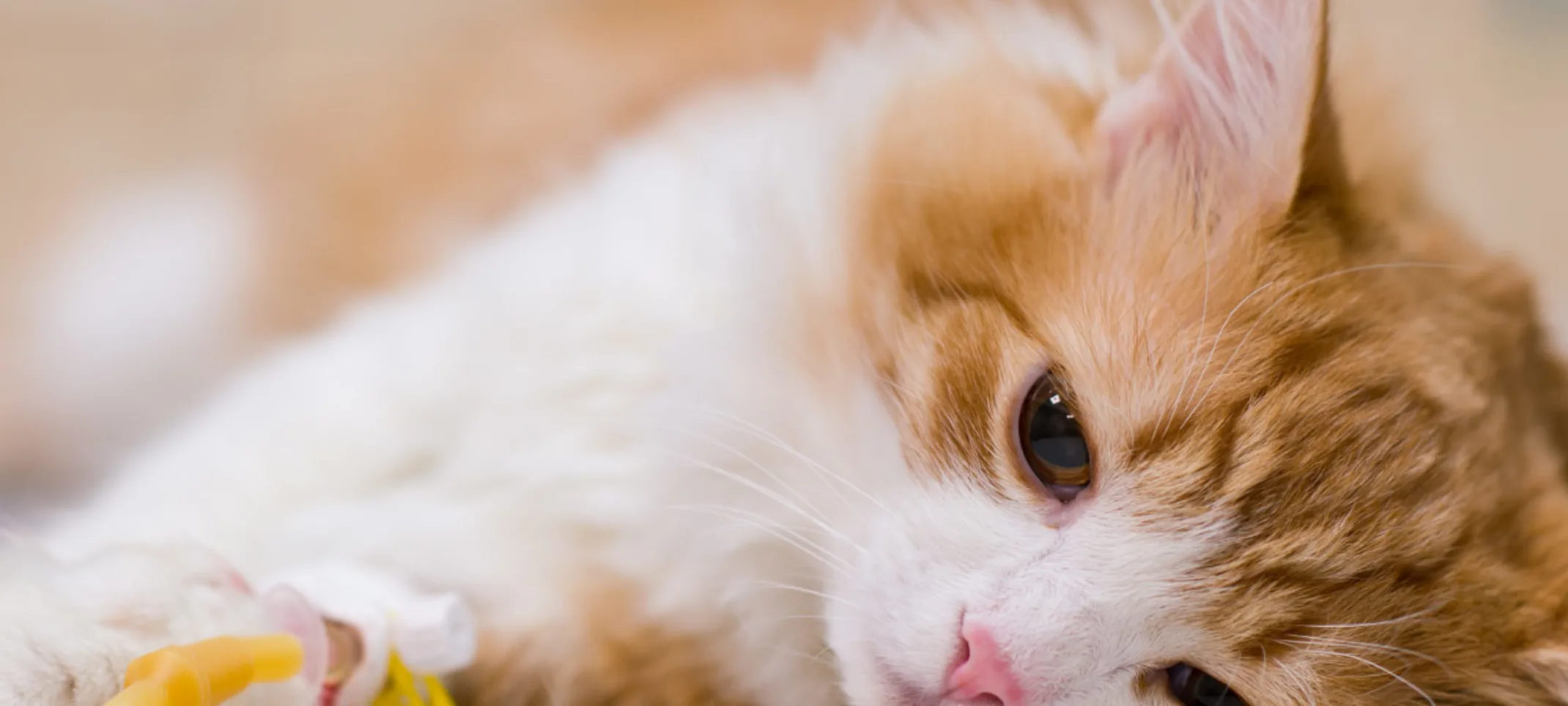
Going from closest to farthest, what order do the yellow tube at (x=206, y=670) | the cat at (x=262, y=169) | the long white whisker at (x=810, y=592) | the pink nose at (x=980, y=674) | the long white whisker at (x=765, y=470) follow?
the yellow tube at (x=206, y=670) < the pink nose at (x=980, y=674) < the long white whisker at (x=810, y=592) < the long white whisker at (x=765, y=470) < the cat at (x=262, y=169)

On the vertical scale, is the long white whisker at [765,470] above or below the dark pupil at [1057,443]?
above

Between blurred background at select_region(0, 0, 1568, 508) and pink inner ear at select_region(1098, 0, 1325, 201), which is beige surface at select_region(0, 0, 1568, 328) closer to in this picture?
blurred background at select_region(0, 0, 1568, 508)

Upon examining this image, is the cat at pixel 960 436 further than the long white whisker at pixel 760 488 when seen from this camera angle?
No

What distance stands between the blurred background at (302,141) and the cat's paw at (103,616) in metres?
0.76

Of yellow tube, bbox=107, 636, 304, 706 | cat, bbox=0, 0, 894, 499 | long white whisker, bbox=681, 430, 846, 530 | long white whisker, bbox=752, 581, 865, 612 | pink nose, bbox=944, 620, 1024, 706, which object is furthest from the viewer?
cat, bbox=0, 0, 894, 499

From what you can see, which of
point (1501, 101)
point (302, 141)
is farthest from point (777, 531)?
point (1501, 101)

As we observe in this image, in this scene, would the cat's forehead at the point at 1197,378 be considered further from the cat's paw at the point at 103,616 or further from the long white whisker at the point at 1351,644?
the cat's paw at the point at 103,616

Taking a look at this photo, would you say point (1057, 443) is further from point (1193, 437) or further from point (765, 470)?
point (765, 470)

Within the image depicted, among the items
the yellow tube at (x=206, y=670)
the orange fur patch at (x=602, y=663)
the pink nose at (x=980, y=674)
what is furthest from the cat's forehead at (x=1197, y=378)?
the yellow tube at (x=206, y=670)

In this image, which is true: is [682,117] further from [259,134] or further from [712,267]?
[259,134]

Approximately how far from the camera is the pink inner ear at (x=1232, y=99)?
899mm

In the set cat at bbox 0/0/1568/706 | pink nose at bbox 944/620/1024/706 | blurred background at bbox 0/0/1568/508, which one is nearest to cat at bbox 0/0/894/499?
blurred background at bbox 0/0/1568/508

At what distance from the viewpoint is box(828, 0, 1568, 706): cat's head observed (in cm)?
90

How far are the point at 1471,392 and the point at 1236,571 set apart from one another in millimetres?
321
